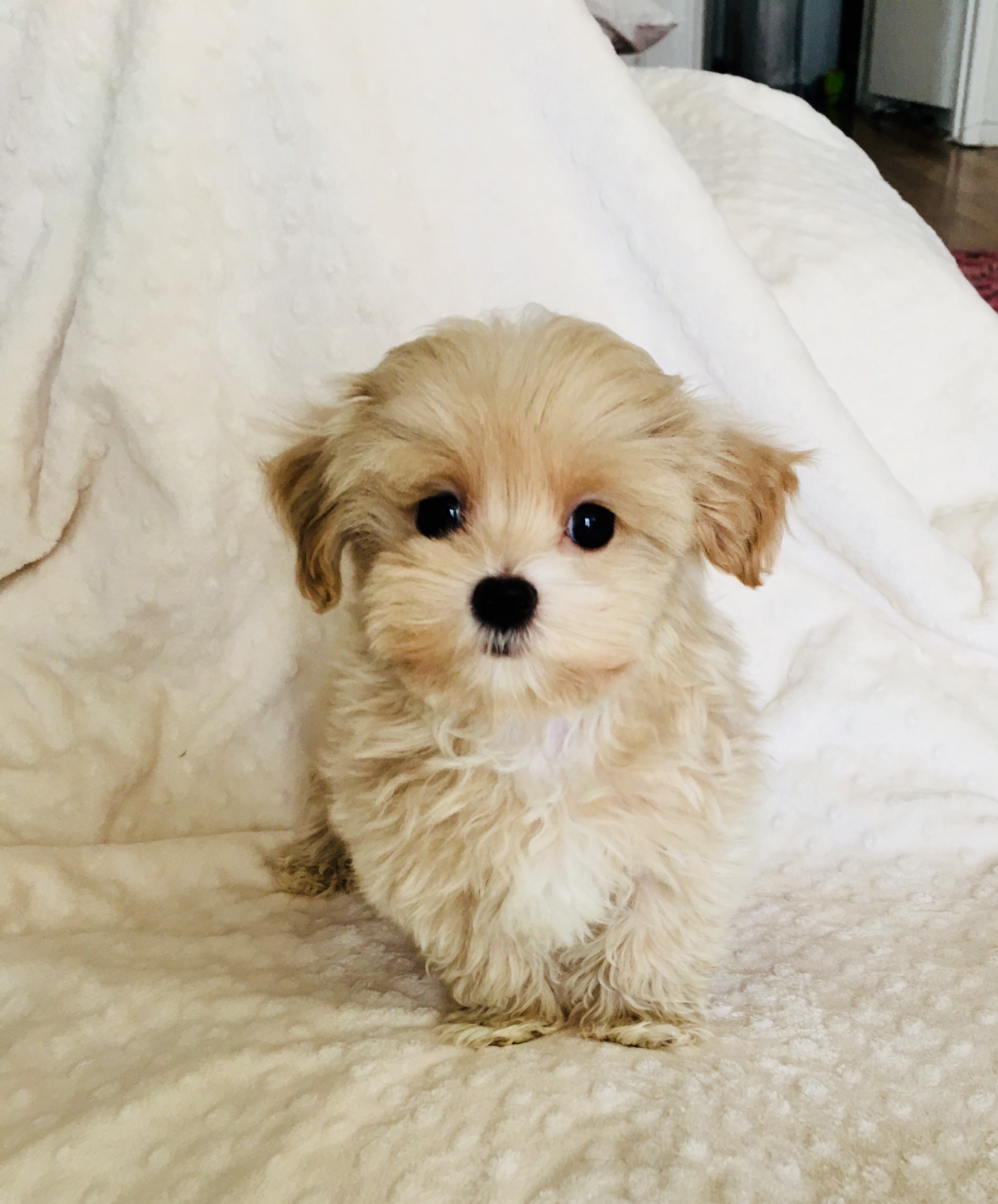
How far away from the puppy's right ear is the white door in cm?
610

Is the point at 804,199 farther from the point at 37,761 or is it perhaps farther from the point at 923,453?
the point at 37,761

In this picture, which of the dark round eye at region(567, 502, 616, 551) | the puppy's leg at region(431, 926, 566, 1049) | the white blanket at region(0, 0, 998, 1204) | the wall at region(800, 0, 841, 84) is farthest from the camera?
the wall at region(800, 0, 841, 84)

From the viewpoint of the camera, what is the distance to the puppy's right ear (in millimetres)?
1190

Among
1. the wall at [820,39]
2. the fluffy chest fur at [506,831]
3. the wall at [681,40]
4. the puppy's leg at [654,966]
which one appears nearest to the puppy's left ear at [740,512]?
the fluffy chest fur at [506,831]

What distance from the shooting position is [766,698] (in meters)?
1.78

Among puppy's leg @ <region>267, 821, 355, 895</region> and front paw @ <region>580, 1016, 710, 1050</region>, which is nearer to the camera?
front paw @ <region>580, 1016, 710, 1050</region>

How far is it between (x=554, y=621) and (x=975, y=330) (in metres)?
1.44

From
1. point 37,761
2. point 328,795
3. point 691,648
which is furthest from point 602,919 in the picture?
point 37,761

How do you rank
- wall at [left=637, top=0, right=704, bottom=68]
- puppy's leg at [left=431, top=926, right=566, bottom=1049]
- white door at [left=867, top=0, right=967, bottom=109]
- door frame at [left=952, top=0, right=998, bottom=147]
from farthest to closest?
white door at [left=867, top=0, right=967, bottom=109] < door frame at [left=952, top=0, right=998, bottom=147] < wall at [left=637, top=0, right=704, bottom=68] < puppy's leg at [left=431, top=926, right=566, bottom=1049]

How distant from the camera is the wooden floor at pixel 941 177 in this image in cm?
429

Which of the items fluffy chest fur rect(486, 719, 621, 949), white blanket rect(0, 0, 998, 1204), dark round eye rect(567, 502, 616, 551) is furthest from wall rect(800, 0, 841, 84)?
fluffy chest fur rect(486, 719, 621, 949)

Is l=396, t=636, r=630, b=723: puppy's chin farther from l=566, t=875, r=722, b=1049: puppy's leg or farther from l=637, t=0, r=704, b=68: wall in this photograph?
l=637, t=0, r=704, b=68: wall

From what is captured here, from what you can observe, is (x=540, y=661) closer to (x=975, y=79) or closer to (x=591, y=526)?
(x=591, y=526)

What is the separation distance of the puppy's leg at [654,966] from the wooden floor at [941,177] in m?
3.66
